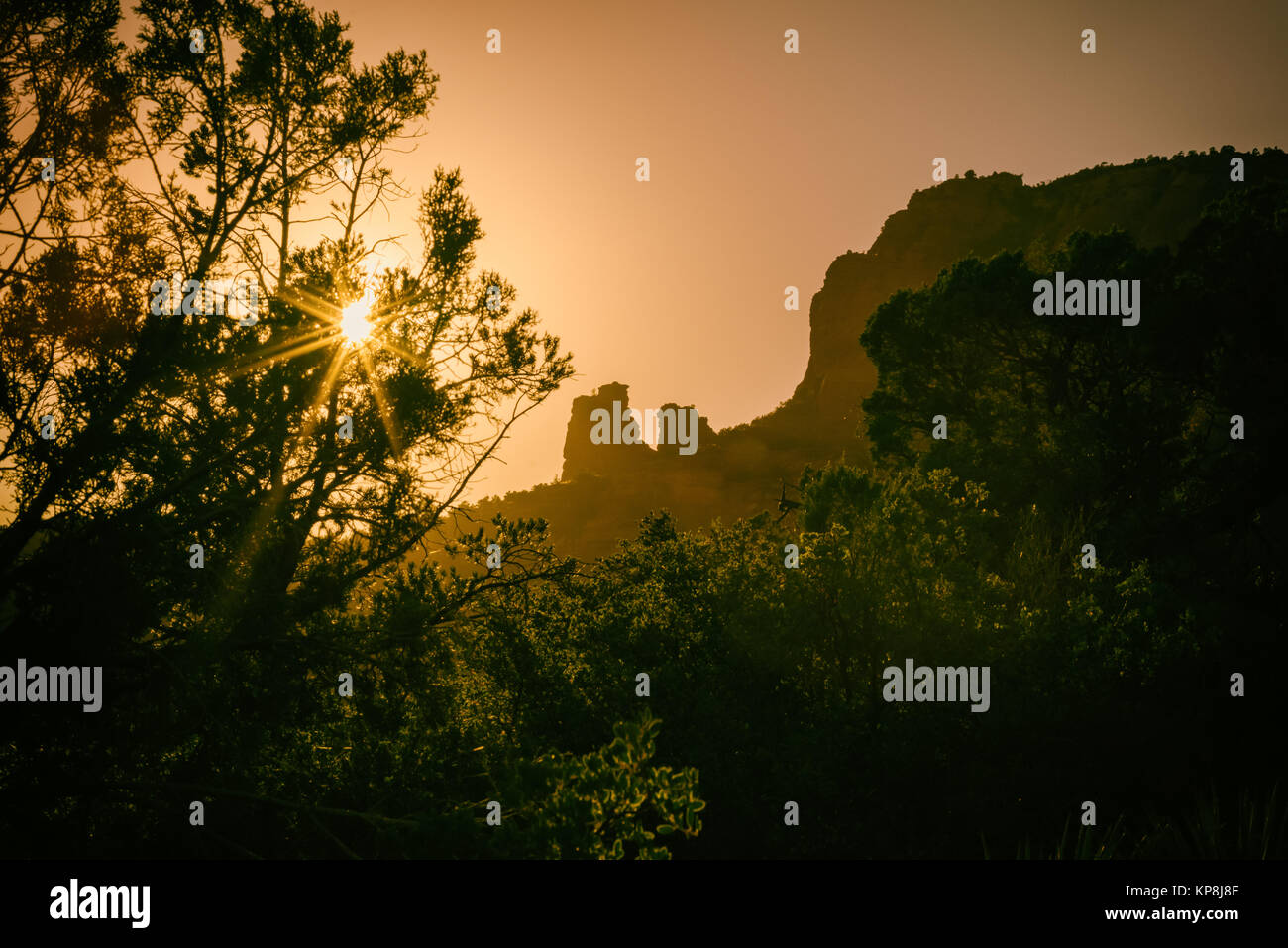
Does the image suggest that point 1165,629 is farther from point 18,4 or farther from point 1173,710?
point 18,4

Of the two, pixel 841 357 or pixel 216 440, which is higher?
pixel 841 357

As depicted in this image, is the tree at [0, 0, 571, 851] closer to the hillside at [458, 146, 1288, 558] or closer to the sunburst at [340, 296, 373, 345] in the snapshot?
the sunburst at [340, 296, 373, 345]

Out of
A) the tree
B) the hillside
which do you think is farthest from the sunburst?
the hillside

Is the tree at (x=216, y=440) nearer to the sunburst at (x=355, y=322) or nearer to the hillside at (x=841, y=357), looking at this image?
the sunburst at (x=355, y=322)

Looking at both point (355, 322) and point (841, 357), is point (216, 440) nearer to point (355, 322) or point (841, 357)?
point (355, 322)

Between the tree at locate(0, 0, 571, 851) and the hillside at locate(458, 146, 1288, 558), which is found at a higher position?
the hillside at locate(458, 146, 1288, 558)

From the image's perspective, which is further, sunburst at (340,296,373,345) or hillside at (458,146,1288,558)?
hillside at (458,146,1288,558)

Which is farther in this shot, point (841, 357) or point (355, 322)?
point (841, 357)

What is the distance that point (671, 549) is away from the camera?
14.3 meters

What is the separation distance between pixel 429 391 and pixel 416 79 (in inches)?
173

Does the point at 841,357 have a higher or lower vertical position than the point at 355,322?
higher

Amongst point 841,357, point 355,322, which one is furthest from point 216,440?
point 841,357
